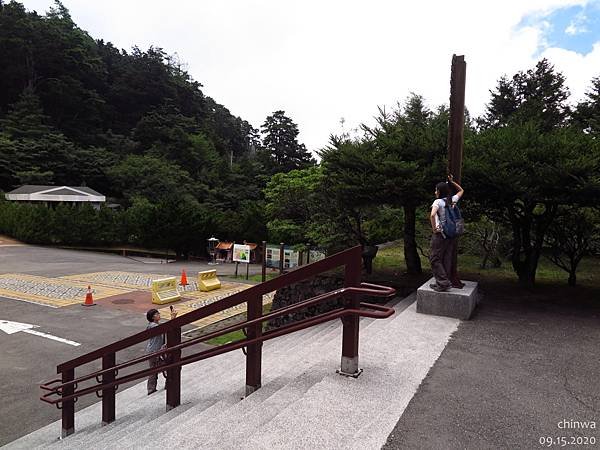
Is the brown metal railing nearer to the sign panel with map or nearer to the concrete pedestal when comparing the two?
the concrete pedestal

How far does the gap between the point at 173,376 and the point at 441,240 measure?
389 centimetres

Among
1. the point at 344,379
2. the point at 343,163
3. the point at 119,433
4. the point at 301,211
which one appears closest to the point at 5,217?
the point at 301,211

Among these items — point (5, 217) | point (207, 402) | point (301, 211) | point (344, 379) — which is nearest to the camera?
point (344, 379)

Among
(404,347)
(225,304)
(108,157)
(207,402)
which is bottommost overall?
(207,402)

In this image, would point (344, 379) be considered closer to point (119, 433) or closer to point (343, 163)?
point (119, 433)

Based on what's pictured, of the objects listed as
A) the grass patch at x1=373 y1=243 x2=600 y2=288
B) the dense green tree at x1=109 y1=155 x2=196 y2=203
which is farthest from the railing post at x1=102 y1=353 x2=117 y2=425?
Result: the dense green tree at x1=109 y1=155 x2=196 y2=203

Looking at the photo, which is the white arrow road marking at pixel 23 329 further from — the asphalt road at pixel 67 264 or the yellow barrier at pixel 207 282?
the asphalt road at pixel 67 264

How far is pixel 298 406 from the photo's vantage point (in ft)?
8.97

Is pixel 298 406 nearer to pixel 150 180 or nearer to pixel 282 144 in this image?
pixel 150 180

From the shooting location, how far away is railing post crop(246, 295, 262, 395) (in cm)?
326

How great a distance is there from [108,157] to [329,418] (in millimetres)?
55170

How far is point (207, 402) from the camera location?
3629 mm

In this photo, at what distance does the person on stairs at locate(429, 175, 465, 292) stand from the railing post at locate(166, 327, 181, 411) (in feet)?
11.9

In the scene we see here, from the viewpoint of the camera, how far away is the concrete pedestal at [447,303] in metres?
5.43
